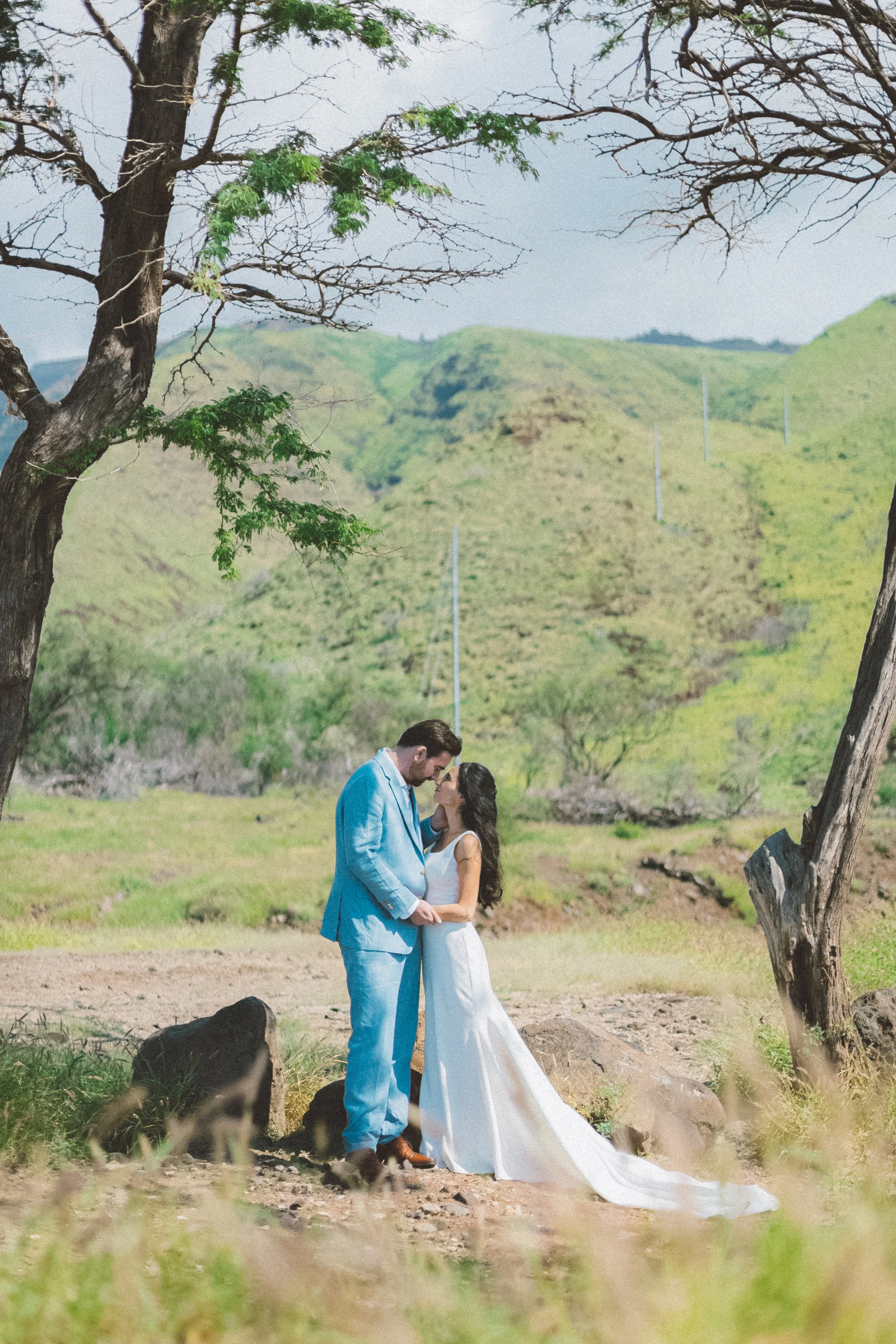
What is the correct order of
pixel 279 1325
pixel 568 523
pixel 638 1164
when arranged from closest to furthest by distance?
pixel 279 1325
pixel 638 1164
pixel 568 523

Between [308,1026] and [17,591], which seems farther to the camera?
[308,1026]

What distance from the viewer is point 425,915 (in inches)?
196

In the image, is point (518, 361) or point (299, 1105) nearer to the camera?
point (299, 1105)

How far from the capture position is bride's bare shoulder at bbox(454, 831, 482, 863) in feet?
16.8

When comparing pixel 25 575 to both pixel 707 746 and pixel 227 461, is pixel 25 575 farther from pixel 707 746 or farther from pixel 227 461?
pixel 707 746

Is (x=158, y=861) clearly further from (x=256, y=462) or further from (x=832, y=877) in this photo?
(x=832, y=877)

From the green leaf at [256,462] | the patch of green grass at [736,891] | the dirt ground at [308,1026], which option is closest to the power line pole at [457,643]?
the patch of green grass at [736,891]

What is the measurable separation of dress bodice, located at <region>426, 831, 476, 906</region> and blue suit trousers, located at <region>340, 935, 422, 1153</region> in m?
0.29

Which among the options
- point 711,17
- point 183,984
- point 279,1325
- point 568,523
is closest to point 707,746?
point 568,523

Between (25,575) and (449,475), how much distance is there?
62.8 meters

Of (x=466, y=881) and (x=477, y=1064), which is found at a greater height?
(x=466, y=881)

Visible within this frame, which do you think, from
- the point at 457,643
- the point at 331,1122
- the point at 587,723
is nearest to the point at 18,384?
the point at 331,1122

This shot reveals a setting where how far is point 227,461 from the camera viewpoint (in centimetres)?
679

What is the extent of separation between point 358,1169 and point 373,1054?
46cm
